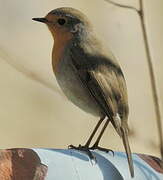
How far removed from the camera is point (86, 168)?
165 centimetres

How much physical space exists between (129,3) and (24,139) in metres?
0.85

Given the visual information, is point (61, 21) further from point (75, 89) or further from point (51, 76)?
point (51, 76)

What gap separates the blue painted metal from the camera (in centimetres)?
159

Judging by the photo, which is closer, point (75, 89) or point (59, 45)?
point (75, 89)

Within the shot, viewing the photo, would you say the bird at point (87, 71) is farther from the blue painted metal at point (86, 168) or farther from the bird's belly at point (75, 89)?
the blue painted metal at point (86, 168)

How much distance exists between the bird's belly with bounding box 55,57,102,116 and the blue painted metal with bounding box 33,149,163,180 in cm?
49

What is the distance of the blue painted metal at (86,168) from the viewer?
1.59 meters

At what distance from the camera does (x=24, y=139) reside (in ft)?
10.7

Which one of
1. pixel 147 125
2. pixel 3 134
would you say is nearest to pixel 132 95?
pixel 147 125

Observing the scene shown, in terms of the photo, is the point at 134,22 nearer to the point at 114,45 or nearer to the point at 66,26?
the point at 114,45

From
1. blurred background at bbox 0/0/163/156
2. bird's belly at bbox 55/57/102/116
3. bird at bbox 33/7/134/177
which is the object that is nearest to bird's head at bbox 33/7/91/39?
bird at bbox 33/7/134/177

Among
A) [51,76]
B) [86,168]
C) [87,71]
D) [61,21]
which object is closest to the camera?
[86,168]

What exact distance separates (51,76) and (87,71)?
105 cm

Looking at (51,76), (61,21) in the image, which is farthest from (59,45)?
(51,76)
